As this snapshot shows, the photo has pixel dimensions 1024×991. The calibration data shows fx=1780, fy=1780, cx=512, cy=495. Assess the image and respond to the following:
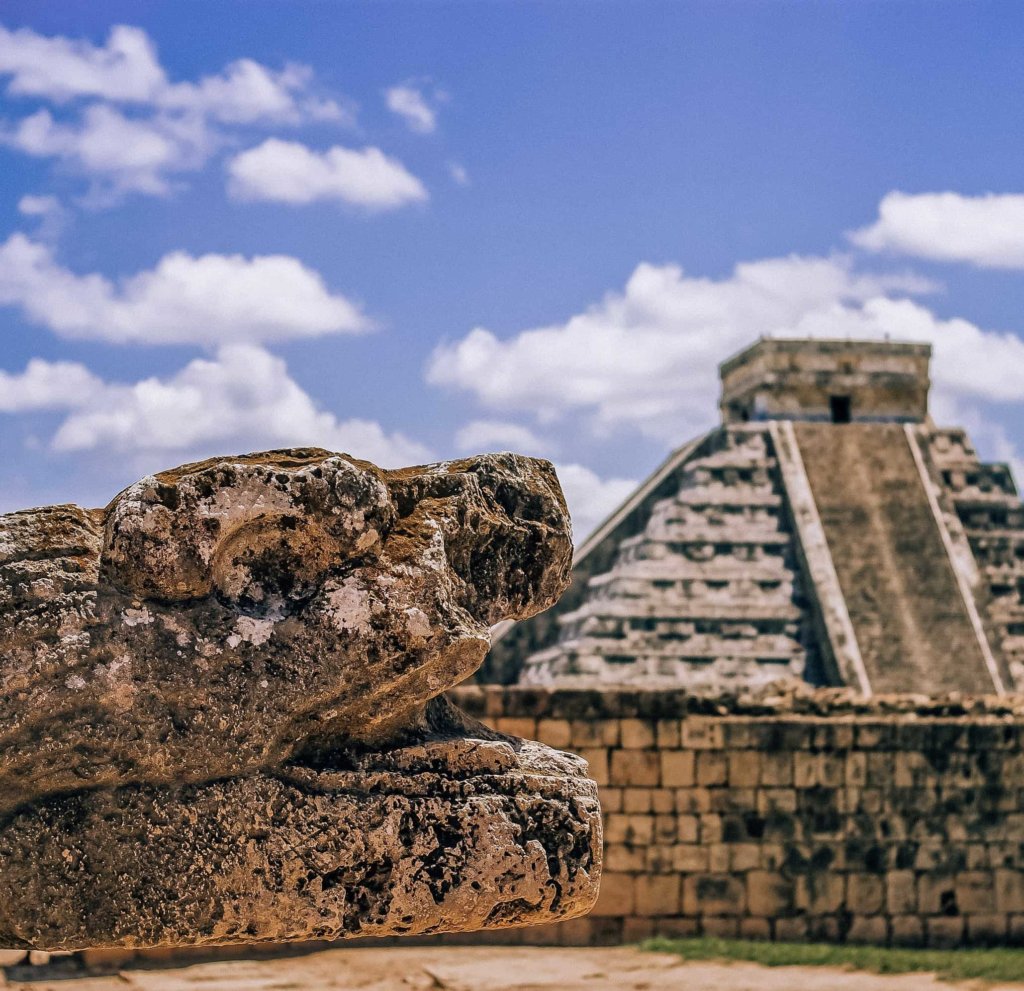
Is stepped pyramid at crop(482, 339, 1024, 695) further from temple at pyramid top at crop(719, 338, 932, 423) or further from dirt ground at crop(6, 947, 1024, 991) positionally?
dirt ground at crop(6, 947, 1024, 991)

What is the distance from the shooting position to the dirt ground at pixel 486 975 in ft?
40.5

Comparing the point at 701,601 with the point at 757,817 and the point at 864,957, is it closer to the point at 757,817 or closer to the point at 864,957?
the point at 757,817

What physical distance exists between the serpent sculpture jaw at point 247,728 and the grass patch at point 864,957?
10.4m

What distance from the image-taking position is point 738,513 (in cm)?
3031

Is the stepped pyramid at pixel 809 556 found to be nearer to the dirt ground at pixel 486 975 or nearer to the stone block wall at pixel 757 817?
the stone block wall at pixel 757 817

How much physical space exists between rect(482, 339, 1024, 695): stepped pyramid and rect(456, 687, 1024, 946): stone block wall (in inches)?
420

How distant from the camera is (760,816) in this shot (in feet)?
46.5

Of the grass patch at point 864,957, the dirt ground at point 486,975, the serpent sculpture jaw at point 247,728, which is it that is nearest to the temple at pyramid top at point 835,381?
the grass patch at point 864,957

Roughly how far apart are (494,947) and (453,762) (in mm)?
11086

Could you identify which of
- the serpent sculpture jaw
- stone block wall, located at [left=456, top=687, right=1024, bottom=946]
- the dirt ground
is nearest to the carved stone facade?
stone block wall, located at [left=456, top=687, right=1024, bottom=946]

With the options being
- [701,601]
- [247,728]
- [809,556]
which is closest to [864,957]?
[247,728]

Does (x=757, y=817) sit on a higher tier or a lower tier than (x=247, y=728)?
lower

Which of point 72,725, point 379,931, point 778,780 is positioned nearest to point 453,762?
point 379,931

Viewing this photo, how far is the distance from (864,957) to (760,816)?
4.39 ft
